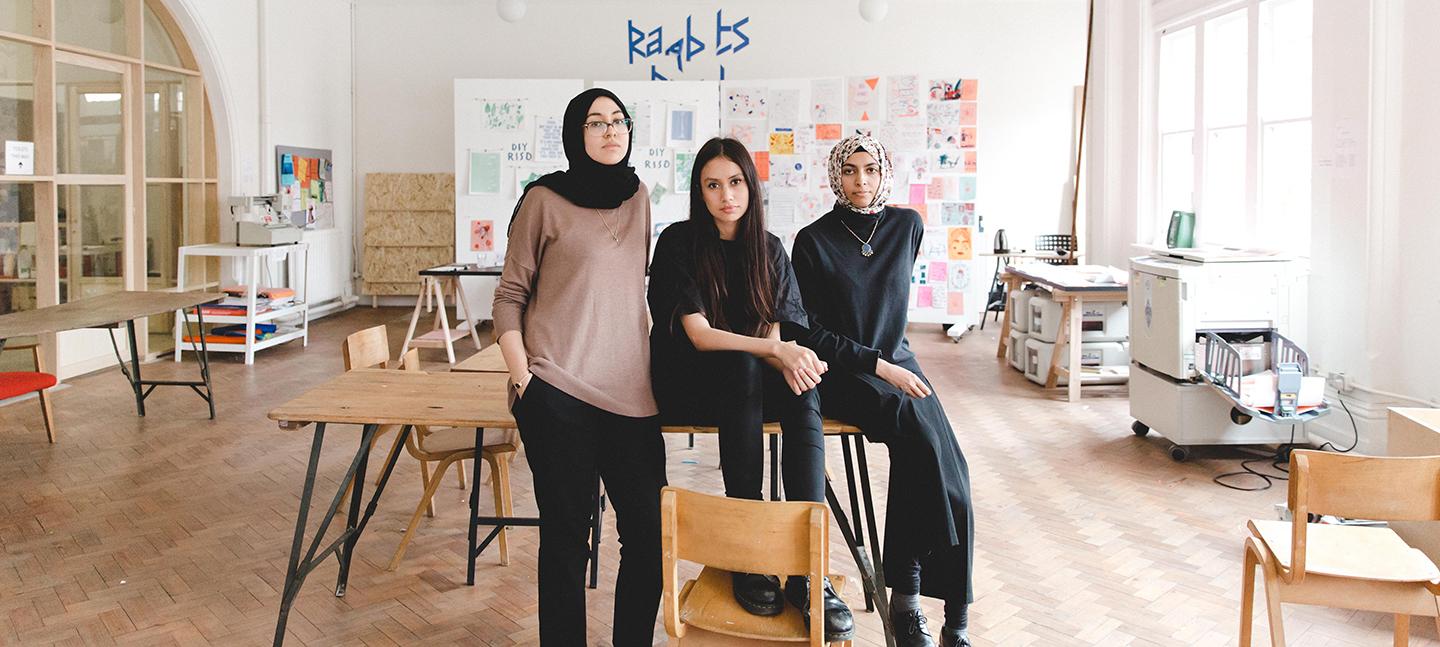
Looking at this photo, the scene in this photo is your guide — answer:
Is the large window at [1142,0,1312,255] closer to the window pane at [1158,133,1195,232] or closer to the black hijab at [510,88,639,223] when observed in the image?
the window pane at [1158,133,1195,232]

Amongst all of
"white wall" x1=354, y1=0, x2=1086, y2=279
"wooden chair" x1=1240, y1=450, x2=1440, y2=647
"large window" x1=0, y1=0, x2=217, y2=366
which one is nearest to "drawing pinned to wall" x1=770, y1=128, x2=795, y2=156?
"white wall" x1=354, y1=0, x2=1086, y2=279

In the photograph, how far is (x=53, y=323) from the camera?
17.6 feet

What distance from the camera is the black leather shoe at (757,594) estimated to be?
2.46 meters

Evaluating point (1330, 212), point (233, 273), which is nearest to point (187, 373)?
point (233, 273)

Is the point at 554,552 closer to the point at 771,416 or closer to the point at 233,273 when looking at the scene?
the point at 771,416

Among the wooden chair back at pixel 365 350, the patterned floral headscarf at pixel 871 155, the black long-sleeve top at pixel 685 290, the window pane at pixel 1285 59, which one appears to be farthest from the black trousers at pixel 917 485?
the window pane at pixel 1285 59

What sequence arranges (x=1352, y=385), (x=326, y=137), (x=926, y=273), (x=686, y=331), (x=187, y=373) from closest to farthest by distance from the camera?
(x=686, y=331), (x=1352, y=385), (x=187, y=373), (x=926, y=273), (x=326, y=137)

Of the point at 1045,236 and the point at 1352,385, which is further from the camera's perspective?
the point at 1045,236

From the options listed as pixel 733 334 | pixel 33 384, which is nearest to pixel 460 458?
pixel 733 334

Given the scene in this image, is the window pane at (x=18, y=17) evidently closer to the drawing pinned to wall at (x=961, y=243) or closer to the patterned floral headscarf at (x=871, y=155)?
the patterned floral headscarf at (x=871, y=155)

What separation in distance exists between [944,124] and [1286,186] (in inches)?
168

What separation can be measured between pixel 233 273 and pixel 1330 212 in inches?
335

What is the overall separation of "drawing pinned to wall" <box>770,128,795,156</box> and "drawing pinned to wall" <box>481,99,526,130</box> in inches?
96.1

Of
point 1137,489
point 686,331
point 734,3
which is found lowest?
point 1137,489
